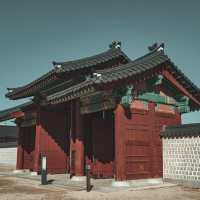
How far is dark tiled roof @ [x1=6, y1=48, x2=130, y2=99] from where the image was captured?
15597 millimetres

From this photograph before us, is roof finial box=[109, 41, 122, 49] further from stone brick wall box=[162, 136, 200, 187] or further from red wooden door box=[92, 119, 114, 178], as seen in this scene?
stone brick wall box=[162, 136, 200, 187]

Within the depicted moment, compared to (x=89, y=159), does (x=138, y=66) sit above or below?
above

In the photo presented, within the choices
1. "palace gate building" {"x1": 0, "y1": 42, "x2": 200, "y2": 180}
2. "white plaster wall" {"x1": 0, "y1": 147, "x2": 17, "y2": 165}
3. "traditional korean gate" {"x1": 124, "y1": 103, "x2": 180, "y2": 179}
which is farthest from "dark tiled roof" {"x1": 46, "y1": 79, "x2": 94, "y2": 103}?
"white plaster wall" {"x1": 0, "y1": 147, "x2": 17, "y2": 165}

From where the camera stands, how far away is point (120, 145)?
519 inches

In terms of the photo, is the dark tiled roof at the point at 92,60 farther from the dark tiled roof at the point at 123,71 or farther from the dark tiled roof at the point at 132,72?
the dark tiled roof at the point at 123,71

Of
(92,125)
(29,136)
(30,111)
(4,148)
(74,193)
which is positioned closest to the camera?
(74,193)

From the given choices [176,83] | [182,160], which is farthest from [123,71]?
[182,160]

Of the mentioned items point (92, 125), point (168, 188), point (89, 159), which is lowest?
point (168, 188)

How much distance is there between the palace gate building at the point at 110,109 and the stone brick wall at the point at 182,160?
0.38 metres

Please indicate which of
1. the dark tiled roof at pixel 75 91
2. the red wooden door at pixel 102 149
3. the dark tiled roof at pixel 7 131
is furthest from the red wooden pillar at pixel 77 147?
the dark tiled roof at pixel 7 131

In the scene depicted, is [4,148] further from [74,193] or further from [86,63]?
[74,193]

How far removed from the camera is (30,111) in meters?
20.9

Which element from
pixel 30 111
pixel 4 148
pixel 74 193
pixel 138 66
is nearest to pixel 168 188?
pixel 74 193

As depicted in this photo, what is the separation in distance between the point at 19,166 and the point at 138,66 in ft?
40.8
